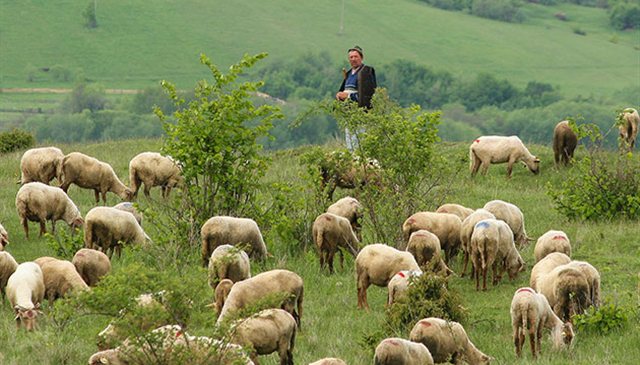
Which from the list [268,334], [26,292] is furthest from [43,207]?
[268,334]

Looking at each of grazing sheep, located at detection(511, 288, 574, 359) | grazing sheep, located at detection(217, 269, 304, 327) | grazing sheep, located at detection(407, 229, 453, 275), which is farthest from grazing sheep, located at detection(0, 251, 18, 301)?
grazing sheep, located at detection(511, 288, 574, 359)

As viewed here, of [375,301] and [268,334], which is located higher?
[268,334]

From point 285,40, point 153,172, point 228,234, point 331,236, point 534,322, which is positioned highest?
point 534,322

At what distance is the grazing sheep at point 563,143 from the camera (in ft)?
88.5

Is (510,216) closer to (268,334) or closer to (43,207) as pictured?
(43,207)

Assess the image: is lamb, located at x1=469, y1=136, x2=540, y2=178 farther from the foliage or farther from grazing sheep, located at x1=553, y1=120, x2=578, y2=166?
the foliage

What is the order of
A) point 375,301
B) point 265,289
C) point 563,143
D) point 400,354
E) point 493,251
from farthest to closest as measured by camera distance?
point 563,143 → point 493,251 → point 375,301 → point 265,289 → point 400,354

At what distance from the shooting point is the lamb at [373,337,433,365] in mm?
12469

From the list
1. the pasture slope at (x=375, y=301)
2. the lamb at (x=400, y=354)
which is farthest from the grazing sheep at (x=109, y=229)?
the lamb at (x=400, y=354)

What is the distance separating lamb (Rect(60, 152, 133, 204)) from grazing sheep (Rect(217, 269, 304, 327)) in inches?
384

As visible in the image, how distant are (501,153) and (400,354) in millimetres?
15275

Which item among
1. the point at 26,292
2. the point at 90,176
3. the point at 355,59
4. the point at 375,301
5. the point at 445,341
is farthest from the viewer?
the point at 355,59

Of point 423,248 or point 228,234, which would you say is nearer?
point 423,248

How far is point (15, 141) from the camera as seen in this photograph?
3350 centimetres
